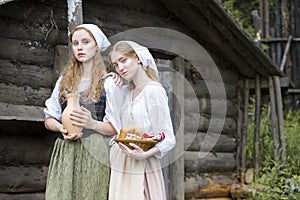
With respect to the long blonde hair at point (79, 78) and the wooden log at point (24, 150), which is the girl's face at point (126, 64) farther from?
the wooden log at point (24, 150)

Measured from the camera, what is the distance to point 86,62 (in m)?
3.95

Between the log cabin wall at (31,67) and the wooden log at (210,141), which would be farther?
the wooden log at (210,141)

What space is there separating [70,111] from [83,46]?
46cm

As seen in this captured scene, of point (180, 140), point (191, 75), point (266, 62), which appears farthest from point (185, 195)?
point (266, 62)

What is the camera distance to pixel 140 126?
146 inches

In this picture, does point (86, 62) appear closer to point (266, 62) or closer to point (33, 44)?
point (33, 44)

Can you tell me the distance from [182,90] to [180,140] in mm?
683

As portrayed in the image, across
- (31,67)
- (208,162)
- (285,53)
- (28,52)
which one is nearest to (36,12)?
(28,52)

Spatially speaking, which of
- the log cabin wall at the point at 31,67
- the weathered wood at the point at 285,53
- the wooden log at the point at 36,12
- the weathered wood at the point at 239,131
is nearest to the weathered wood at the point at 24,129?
the log cabin wall at the point at 31,67

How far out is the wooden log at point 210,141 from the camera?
679cm

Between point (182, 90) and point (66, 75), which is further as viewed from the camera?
point (182, 90)

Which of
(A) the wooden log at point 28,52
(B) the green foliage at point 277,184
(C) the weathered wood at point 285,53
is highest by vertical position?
(C) the weathered wood at point 285,53

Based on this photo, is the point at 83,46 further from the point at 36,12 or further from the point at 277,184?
the point at 277,184

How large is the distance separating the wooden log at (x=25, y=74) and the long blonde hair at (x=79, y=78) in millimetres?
1486
